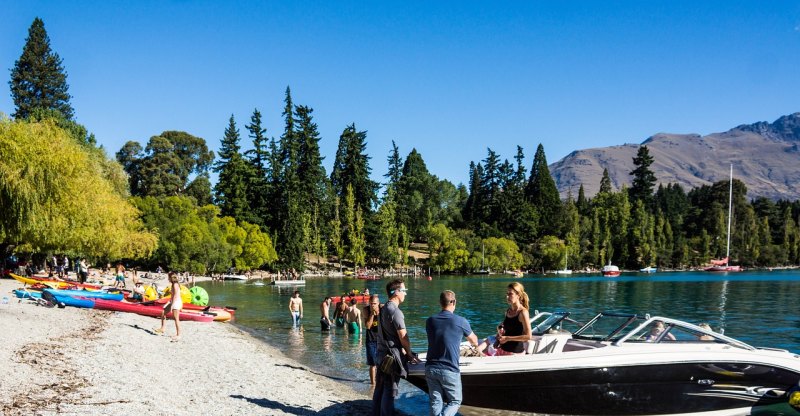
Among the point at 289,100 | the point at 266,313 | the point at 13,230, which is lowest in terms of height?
the point at 266,313

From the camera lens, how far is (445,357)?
788cm

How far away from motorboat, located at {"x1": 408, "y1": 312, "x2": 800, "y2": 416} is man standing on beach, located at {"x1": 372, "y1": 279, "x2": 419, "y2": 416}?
60.7 inches

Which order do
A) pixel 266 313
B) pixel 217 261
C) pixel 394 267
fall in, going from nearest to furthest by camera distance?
pixel 266 313, pixel 217 261, pixel 394 267

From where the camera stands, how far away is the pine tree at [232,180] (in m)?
92.2

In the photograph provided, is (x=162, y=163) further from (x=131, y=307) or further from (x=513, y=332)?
(x=513, y=332)

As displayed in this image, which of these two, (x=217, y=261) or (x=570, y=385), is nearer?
(x=570, y=385)

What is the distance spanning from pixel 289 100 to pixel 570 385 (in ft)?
313

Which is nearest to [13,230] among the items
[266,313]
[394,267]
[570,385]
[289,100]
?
[266,313]

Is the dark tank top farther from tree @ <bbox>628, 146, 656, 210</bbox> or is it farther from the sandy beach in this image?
tree @ <bbox>628, 146, 656, 210</bbox>

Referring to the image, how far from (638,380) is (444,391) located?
4053 mm

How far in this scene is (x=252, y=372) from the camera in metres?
14.6

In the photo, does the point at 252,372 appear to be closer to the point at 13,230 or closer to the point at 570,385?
the point at 570,385

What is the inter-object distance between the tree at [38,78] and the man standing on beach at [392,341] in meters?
78.7

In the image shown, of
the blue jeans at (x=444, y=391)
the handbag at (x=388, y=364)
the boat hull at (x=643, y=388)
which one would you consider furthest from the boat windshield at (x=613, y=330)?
the handbag at (x=388, y=364)
